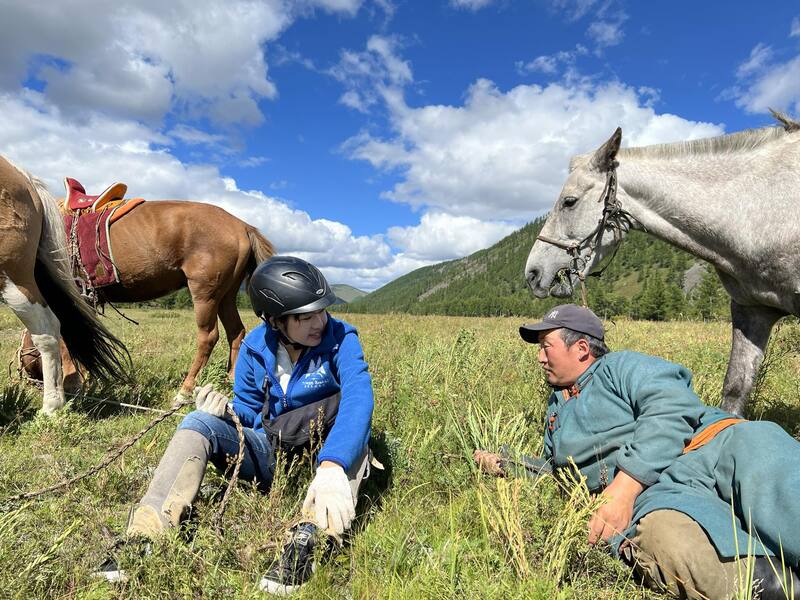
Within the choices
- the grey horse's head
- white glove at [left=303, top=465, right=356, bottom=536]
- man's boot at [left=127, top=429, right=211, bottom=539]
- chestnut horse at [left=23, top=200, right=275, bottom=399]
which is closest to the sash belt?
white glove at [left=303, top=465, right=356, bottom=536]

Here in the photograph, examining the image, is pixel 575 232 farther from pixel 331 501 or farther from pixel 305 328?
pixel 331 501

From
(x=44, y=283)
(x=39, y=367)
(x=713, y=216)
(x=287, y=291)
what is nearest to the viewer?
(x=287, y=291)

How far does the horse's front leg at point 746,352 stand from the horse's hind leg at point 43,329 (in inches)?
261

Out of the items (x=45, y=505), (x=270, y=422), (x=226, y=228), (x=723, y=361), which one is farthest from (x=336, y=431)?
(x=723, y=361)

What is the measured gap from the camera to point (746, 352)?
3977 mm

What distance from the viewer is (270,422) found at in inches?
120

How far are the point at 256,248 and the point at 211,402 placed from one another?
186 inches

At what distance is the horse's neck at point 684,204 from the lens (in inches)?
144

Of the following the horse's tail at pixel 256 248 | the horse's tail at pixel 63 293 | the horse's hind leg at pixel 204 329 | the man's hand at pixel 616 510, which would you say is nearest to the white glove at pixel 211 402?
the man's hand at pixel 616 510

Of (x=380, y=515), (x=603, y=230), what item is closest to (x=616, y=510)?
(x=380, y=515)

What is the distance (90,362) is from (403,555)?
5.04m

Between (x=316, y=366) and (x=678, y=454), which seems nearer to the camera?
(x=678, y=454)

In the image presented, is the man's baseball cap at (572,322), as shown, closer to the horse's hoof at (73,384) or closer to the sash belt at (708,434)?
the sash belt at (708,434)

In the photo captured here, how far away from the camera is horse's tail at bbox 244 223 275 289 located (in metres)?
7.13
